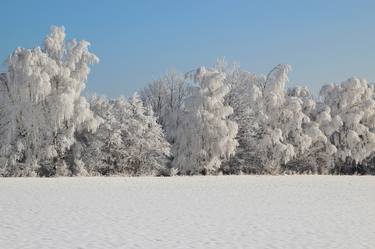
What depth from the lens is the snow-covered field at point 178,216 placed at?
13.7 m

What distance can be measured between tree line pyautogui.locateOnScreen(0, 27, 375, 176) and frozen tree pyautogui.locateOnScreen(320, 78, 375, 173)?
11cm

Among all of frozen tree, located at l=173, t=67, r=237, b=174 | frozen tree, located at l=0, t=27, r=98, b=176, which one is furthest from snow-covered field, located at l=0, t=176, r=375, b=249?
frozen tree, located at l=173, t=67, r=237, b=174

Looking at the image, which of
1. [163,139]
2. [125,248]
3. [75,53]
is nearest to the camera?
[125,248]

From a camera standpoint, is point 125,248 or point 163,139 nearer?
point 125,248

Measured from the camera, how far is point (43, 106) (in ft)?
128

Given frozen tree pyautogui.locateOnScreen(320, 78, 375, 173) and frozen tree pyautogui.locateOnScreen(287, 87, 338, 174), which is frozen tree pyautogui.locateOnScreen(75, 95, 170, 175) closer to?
frozen tree pyautogui.locateOnScreen(287, 87, 338, 174)

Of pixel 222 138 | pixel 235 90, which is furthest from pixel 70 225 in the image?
pixel 235 90

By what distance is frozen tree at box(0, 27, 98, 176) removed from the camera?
125 ft

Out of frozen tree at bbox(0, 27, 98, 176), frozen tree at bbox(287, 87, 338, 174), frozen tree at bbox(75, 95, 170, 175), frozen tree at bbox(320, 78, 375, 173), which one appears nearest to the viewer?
frozen tree at bbox(0, 27, 98, 176)

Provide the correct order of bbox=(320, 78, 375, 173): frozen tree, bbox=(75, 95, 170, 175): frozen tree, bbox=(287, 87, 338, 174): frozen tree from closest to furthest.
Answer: bbox=(75, 95, 170, 175): frozen tree < bbox=(287, 87, 338, 174): frozen tree < bbox=(320, 78, 375, 173): frozen tree

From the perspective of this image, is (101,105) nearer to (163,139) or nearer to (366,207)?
(163,139)

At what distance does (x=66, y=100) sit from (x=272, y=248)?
2795 centimetres

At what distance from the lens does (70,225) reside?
15.6m

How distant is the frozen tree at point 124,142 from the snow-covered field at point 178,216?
1153 centimetres
